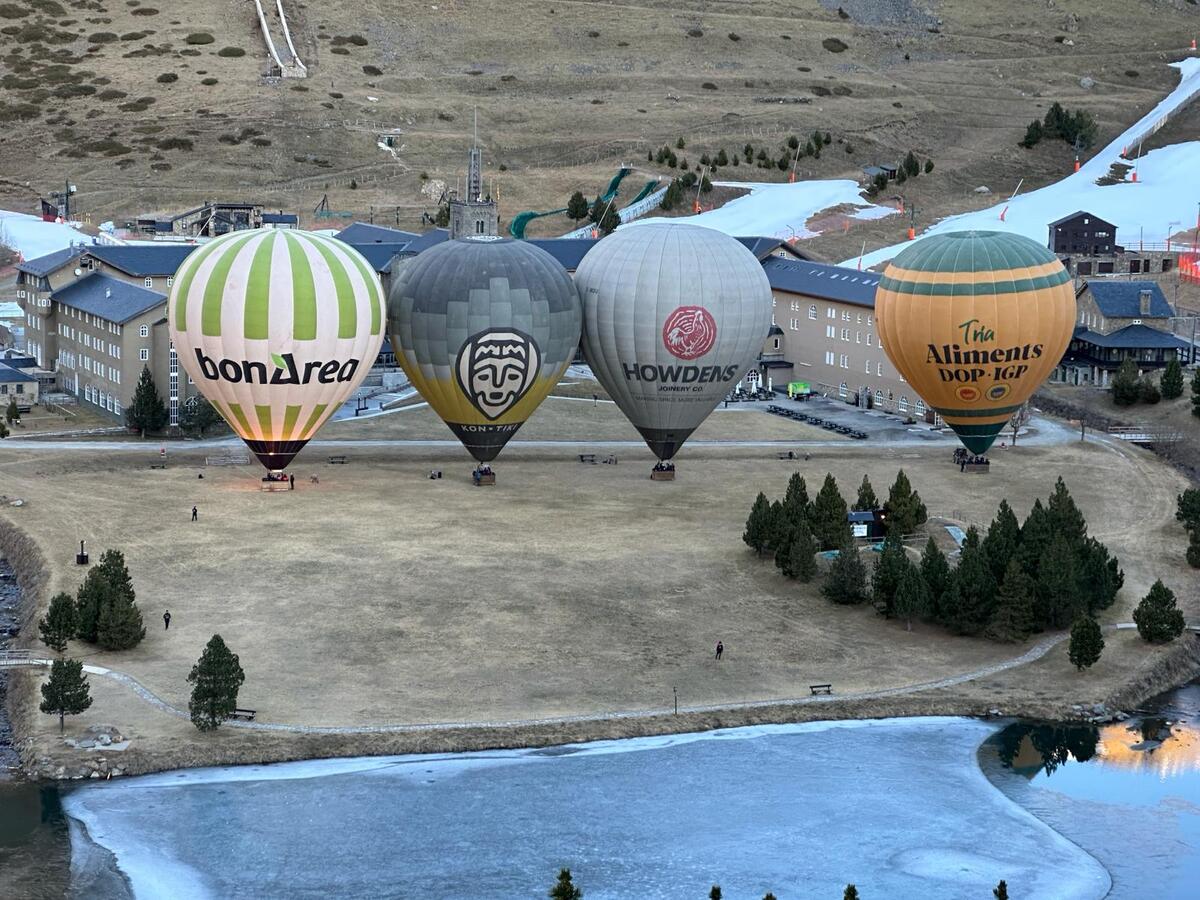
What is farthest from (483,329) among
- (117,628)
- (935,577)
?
(117,628)

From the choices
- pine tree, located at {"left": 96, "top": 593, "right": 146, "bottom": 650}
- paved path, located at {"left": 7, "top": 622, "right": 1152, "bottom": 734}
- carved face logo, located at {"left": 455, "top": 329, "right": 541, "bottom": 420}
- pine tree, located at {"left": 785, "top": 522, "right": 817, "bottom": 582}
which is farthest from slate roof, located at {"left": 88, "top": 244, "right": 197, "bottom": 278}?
pine tree, located at {"left": 785, "top": 522, "right": 817, "bottom": 582}

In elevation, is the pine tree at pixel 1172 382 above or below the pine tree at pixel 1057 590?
above

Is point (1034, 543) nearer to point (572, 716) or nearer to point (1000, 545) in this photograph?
point (1000, 545)

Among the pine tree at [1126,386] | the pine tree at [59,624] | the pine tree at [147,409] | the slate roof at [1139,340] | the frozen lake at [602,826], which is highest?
the slate roof at [1139,340]

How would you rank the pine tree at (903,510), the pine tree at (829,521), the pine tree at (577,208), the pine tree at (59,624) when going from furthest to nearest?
the pine tree at (577,208) → the pine tree at (903,510) → the pine tree at (829,521) → the pine tree at (59,624)

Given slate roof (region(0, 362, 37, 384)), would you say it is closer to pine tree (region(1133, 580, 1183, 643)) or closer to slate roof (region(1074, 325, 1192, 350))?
slate roof (region(1074, 325, 1192, 350))

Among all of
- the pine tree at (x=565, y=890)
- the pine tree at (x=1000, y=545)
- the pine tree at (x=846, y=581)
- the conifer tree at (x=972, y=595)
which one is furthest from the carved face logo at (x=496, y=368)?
the pine tree at (x=565, y=890)

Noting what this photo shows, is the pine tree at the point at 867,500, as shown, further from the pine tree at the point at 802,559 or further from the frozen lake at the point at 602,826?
the frozen lake at the point at 602,826
